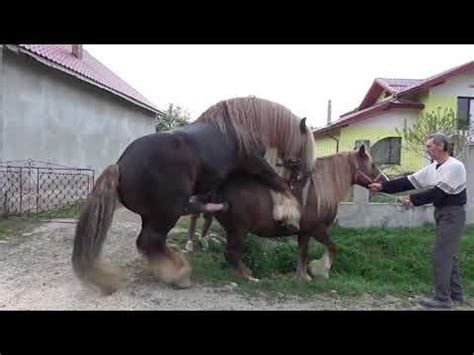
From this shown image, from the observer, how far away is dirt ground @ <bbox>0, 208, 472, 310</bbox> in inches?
160

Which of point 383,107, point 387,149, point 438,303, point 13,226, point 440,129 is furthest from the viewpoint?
point 387,149

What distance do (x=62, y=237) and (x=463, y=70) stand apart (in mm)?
17657

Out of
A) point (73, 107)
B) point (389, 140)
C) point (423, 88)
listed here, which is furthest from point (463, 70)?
point (73, 107)

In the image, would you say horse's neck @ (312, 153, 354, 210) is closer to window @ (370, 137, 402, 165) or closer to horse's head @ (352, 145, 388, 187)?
horse's head @ (352, 145, 388, 187)

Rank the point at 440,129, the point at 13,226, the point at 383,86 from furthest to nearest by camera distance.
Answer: the point at 383,86 → the point at 440,129 → the point at 13,226

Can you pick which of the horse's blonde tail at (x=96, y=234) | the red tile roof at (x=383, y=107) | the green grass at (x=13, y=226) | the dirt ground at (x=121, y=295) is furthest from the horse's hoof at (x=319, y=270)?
the red tile roof at (x=383, y=107)

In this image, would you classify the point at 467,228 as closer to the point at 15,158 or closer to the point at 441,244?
the point at 441,244

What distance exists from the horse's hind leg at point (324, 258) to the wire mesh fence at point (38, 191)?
15.0ft

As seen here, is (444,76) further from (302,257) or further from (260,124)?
(260,124)

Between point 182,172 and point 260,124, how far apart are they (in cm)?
97

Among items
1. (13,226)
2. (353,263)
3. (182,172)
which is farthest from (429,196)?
(13,226)

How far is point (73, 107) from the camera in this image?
10.9m

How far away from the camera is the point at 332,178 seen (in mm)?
5402

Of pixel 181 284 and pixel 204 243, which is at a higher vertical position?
pixel 204 243
